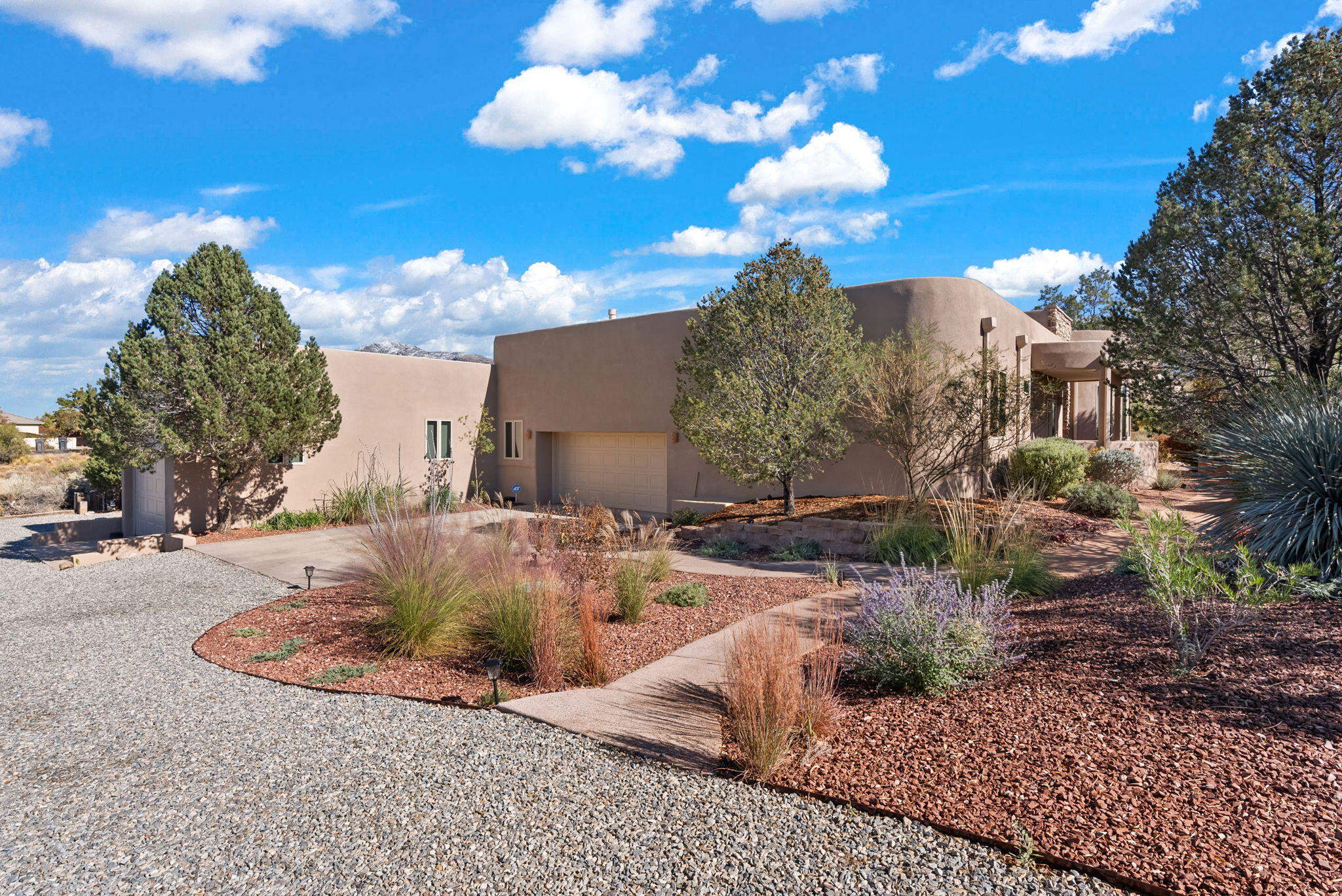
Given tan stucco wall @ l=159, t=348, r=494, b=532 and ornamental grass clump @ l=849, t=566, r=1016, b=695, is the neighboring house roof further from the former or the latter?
ornamental grass clump @ l=849, t=566, r=1016, b=695

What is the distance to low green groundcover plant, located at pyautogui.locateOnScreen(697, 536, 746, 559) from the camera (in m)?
11.2

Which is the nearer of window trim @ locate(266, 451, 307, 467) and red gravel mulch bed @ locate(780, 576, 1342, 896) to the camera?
red gravel mulch bed @ locate(780, 576, 1342, 896)

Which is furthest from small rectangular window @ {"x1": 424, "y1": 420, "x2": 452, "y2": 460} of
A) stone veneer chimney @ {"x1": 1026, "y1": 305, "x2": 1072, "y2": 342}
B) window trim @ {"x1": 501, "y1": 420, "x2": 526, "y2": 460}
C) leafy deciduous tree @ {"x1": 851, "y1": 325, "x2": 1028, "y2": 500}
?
stone veneer chimney @ {"x1": 1026, "y1": 305, "x2": 1072, "y2": 342}

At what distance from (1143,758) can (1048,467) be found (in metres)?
11.2

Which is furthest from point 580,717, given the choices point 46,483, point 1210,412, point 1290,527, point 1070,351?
point 46,483

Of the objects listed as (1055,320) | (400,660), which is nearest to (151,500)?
(400,660)

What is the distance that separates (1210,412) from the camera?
34.9ft

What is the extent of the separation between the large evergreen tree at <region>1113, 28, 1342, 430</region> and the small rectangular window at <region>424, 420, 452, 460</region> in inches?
570

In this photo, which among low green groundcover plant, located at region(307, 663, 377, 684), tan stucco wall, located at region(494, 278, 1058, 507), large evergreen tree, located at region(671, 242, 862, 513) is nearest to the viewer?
low green groundcover plant, located at region(307, 663, 377, 684)

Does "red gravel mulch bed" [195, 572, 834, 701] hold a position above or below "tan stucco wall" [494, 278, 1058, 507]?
below

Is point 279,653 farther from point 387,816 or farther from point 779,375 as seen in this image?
point 779,375

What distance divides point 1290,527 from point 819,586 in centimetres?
409

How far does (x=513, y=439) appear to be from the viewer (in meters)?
19.4

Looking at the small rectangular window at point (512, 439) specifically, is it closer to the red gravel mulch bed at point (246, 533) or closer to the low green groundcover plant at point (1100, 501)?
the red gravel mulch bed at point (246, 533)
